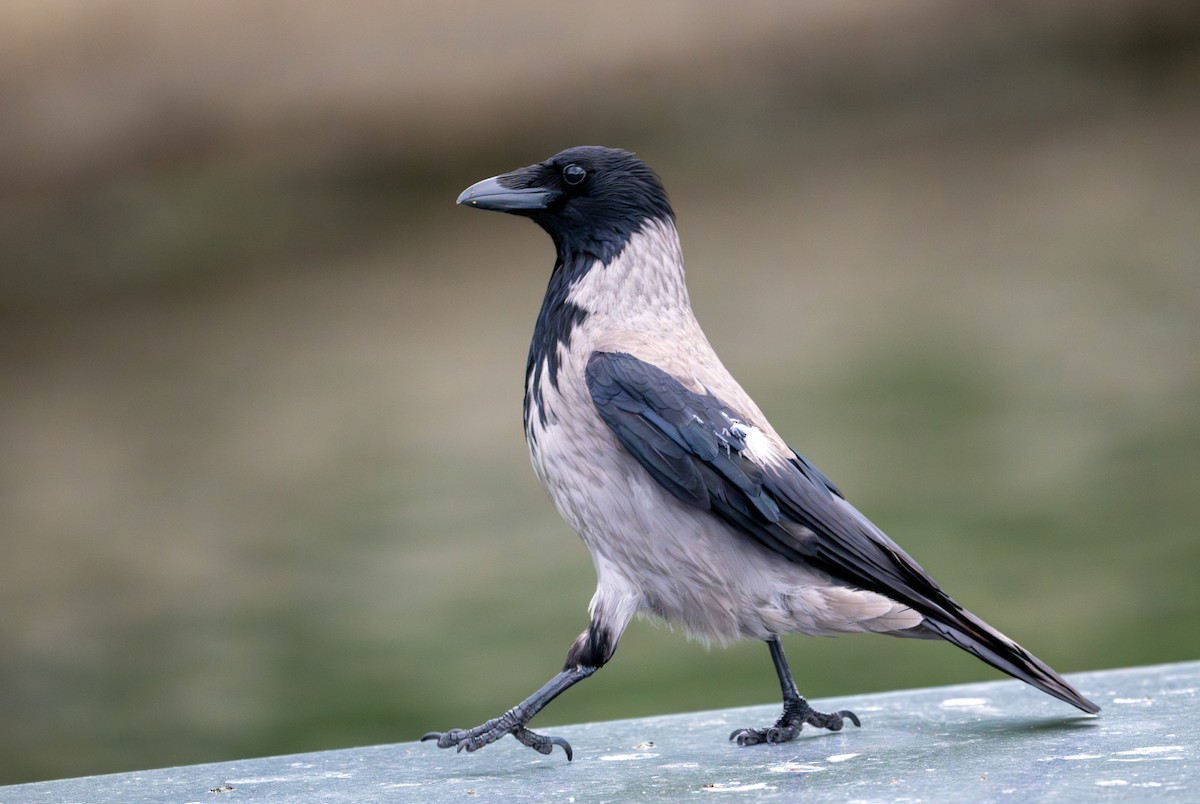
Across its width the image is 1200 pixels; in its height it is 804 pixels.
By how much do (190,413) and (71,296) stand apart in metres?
0.89

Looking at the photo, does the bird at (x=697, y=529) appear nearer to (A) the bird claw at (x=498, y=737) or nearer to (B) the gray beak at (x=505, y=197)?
(A) the bird claw at (x=498, y=737)

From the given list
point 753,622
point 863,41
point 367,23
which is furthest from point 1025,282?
point 753,622

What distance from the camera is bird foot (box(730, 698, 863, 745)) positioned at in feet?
9.95

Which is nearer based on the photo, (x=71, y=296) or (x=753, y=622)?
(x=753, y=622)

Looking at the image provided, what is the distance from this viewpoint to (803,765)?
267 cm

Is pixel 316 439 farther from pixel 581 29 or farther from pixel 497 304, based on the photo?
pixel 581 29

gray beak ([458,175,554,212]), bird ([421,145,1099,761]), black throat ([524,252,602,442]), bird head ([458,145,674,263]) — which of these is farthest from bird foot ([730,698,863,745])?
gray beak ([458,175,554,212])

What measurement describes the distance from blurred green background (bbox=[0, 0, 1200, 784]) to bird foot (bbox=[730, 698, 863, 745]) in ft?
11.1

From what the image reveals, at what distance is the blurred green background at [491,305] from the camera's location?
6707 millimetres

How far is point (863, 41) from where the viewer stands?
7359 millimetres

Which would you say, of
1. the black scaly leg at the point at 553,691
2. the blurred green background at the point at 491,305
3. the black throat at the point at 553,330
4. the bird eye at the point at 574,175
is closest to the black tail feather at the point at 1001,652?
the black scaly leg at the point at 553,691

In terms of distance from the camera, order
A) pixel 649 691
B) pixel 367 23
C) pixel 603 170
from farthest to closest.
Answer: pixel 367 23 → pixel 649 691 → pixel 603 170

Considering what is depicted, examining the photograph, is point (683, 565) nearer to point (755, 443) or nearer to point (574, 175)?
point (755, 443)

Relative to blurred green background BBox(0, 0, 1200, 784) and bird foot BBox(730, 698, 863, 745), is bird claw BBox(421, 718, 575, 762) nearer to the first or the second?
bird foot BBox(730, 698, 863, 745)
